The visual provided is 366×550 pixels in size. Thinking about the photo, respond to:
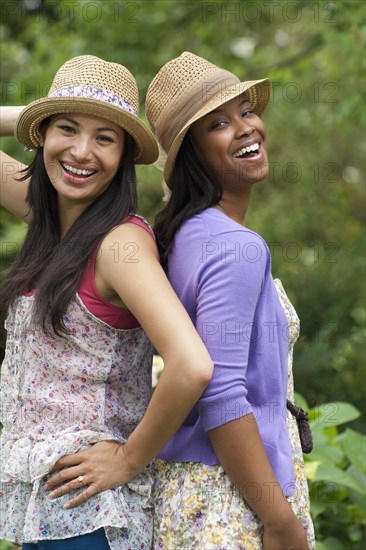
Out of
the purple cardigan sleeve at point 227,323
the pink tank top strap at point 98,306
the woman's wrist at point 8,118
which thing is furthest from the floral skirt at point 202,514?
the woman's wrist at point 8,118

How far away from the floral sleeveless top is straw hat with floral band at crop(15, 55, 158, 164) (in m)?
0.49

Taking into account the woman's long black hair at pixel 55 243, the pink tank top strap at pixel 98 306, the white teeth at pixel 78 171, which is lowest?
the pink tank top strap at pixel 98 306

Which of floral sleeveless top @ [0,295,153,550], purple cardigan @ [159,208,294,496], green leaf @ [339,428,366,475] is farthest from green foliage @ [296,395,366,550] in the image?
floral sleeveless top @ [0,295,153,550]

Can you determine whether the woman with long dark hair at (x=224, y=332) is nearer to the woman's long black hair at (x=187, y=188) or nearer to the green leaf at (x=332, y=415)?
the woman's long black hair at (x=187, y=188)

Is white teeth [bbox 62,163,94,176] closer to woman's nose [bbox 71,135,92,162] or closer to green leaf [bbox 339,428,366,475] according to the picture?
woman's nose [bbox 71,135,92,162]

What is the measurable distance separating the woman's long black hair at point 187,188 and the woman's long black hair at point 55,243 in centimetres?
11

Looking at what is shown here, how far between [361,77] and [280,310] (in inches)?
186

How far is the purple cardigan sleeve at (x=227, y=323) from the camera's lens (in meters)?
2.22

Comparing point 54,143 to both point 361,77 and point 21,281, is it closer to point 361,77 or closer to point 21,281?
point 21,281

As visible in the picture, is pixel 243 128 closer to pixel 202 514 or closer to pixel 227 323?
pixel 227 323

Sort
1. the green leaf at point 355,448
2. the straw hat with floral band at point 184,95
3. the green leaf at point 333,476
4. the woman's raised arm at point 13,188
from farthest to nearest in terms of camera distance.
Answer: the green leaf at point 355,448, the green leaf at point 333,476, the woman's raised arm at point 13,188, the straw hat with floral band at point 184,95

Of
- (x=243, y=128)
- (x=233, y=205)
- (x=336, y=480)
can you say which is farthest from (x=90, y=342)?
(x=336, y=480)

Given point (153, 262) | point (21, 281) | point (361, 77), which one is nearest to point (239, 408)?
point (153, 262)

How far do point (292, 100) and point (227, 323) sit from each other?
294 inches
